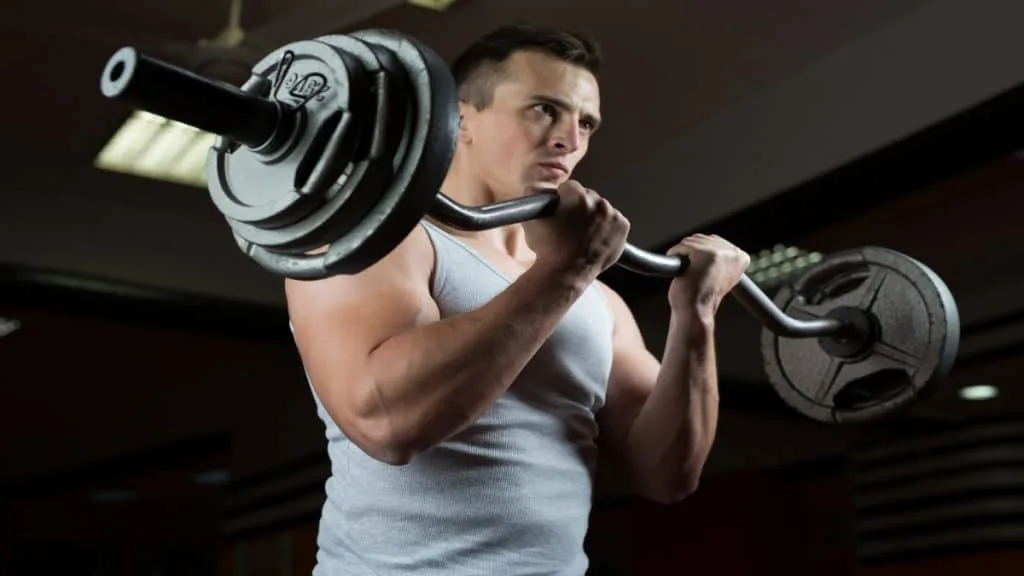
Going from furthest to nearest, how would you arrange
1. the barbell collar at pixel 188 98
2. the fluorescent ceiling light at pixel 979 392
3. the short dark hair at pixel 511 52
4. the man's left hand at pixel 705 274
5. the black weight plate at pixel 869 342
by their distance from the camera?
the fluorescent ceiling light at pixel 979 392, the black weight plate at pixel 869 342, the short dark hair at pixel 511 52, the man's left hand at pixel 705 274, the barbell collar at pixel 188 98

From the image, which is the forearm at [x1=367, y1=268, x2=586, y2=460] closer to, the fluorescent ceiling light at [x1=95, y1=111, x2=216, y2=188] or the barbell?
the barbell

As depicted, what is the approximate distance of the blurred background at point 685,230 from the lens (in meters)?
3.63

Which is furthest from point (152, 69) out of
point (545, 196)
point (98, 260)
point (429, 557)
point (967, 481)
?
point (967, 481)

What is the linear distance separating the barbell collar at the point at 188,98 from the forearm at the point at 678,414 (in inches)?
26.9

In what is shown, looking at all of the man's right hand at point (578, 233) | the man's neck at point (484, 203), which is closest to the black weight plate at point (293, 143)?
the man's right hand at point (578, 233)

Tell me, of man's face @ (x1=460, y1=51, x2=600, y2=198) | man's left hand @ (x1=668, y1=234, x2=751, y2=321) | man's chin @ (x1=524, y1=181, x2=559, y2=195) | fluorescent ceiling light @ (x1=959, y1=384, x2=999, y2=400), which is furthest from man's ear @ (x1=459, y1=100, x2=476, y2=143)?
fluorescent ceiling light @ (x1=959, y1=384, x2=999, y2=400)

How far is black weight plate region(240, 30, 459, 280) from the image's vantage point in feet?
3.53

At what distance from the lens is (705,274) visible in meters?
1.54

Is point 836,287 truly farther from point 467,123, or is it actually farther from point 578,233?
point 578,233

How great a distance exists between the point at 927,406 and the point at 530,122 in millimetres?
4848

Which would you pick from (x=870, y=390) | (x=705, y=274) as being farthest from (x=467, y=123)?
(x=870, y=390)

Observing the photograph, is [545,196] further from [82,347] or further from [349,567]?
[82,347]

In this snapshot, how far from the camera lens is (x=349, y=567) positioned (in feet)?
4.54

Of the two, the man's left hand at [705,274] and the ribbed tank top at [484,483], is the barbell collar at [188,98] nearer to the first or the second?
the ribbed tank top at [484,483]
